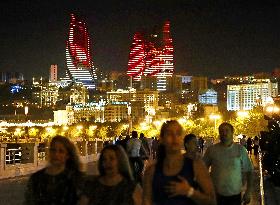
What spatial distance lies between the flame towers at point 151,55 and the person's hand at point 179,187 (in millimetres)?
167679

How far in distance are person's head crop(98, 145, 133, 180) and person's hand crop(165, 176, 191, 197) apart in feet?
1.84

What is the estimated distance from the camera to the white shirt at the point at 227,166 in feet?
19.0

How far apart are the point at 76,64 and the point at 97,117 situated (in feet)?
144

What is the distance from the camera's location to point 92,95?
194 meters

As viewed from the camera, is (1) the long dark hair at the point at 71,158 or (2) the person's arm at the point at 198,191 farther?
(1) the long dark hair at the point at 71,158

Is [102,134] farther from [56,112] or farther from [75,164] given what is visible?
[75,164]

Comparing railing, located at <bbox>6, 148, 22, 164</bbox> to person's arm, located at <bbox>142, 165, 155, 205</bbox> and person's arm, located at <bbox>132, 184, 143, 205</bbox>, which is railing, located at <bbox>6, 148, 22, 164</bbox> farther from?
person's arm, located at <bbox>142, 165, 155, 205</bbox>

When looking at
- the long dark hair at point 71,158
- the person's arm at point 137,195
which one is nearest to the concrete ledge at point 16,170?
the long dark hair at point 71,158

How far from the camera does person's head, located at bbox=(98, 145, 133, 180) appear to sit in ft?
13.4

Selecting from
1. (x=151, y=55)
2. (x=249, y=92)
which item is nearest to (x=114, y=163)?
(x=249, y=92)

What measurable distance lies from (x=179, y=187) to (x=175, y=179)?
0.08m

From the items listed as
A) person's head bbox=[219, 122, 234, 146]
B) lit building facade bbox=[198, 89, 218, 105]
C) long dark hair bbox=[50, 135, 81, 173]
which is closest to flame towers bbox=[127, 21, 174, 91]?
lit building facade bbox=[198, 89, 218, 105]

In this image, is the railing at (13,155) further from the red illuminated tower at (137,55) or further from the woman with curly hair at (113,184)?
the red illuminated tower at (137,55)

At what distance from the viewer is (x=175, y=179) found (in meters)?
3.61
